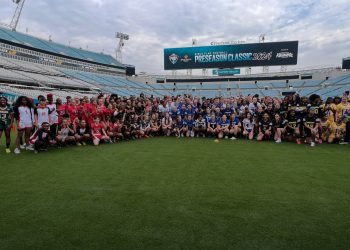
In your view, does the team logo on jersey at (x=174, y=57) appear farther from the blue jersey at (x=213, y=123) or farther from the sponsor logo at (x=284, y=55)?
the blue jersey at (x=213, y=123)

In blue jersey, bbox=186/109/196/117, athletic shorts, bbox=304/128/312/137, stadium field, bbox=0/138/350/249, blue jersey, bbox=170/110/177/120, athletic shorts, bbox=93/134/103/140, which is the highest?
blue jersey, bbox=186/109/196/117

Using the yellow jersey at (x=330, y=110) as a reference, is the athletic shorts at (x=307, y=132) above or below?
below

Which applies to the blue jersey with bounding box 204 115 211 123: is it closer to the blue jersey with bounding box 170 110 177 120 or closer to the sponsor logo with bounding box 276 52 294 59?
the blue jersey with bounding box 170 110 177 120

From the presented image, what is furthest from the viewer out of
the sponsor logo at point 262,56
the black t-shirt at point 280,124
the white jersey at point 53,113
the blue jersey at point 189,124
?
the sponsor logo at point 262,56

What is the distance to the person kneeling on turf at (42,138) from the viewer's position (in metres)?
7.56

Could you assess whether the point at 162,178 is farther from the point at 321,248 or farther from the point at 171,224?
the point at 321,248

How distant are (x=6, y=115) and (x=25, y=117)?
0.52 m

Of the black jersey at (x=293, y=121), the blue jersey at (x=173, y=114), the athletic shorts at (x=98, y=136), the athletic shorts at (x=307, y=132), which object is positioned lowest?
the athletic shorts at (x=98, y=136)

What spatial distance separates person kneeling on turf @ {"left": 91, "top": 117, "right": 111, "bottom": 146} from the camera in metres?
9.20

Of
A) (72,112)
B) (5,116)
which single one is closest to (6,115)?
(5,116)

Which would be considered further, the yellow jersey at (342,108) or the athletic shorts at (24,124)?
the yellow jersey at (342,108)

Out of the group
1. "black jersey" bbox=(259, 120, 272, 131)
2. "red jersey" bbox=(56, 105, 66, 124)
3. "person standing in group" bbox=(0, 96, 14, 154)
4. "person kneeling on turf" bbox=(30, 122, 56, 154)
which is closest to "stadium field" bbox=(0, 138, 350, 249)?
"person kneeling on turf" bbox=(30, 122, 56, 154)

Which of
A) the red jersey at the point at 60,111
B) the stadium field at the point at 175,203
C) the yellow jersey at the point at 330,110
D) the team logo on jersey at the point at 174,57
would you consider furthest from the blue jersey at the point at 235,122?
the team logo on jersey at the point at 174,57

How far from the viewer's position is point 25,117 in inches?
304
